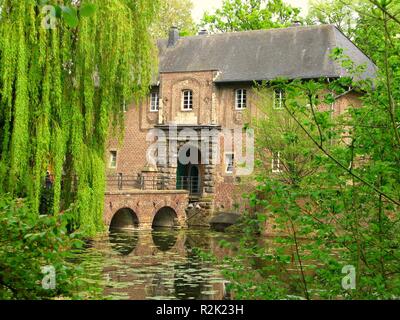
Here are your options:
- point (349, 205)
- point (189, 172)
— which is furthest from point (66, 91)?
point (189, 172)

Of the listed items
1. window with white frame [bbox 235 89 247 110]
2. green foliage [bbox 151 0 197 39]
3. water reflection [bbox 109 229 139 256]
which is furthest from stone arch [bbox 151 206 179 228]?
green foliage [bbox 151 0 197 39]

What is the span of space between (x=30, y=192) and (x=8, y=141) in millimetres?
1080

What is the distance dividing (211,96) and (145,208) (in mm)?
6227

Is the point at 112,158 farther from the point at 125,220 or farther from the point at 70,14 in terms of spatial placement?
the point at 70,14

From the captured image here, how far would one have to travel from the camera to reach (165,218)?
27984 mm

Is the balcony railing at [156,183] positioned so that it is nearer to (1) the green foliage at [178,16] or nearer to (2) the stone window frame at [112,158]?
(2) the stone window frame at [112,158]

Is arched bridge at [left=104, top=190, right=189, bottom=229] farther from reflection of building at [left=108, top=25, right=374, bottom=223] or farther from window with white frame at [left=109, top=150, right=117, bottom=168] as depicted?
window with white frame at [left=109, top=150, right=117, bottom=168]

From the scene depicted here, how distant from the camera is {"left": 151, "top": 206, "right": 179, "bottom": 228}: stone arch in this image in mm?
27547

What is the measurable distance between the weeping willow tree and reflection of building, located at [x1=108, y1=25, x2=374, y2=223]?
1254cm

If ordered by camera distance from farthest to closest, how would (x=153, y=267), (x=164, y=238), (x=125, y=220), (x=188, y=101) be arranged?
(x=188, y=101)
(x=125, y=220)
(x=164, y=238)
(x=153, y=267)

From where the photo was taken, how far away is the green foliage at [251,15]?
35062 mm

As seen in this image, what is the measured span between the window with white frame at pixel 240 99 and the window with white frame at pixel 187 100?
6.94 ft
